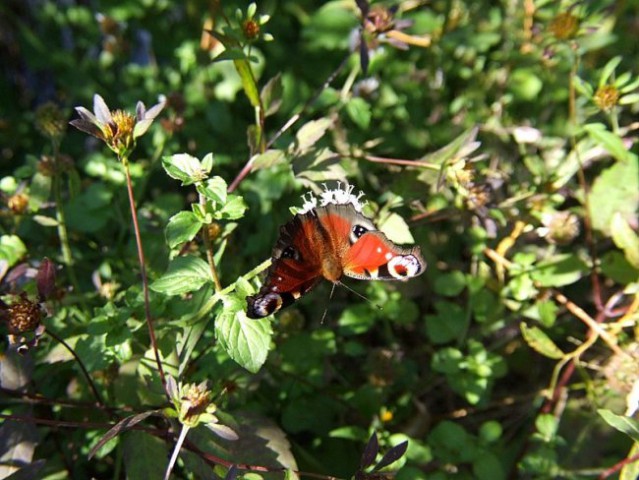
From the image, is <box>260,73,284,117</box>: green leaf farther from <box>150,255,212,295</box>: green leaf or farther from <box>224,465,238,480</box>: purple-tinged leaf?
<box>224,465,238,480</box>: purple-tinged leaf

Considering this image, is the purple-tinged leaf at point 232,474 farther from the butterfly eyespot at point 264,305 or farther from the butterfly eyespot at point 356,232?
the butterfly eyespot at point 356,232

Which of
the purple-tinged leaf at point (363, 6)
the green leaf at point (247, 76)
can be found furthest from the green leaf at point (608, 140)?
the green leaf at point (247, 76)

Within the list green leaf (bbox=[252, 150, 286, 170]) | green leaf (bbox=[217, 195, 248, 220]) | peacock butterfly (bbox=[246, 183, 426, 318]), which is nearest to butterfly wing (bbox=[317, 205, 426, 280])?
peacock butterfly (bbox=[246, 183, 426, 318])

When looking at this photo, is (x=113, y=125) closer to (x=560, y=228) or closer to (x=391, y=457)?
(x=391, y=457)

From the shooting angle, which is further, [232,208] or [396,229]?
[396,229]

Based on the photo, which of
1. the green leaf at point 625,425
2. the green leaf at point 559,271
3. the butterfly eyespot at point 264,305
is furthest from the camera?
the green leaf at point 559,271

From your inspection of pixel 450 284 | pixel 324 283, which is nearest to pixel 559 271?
pixel 450 284
